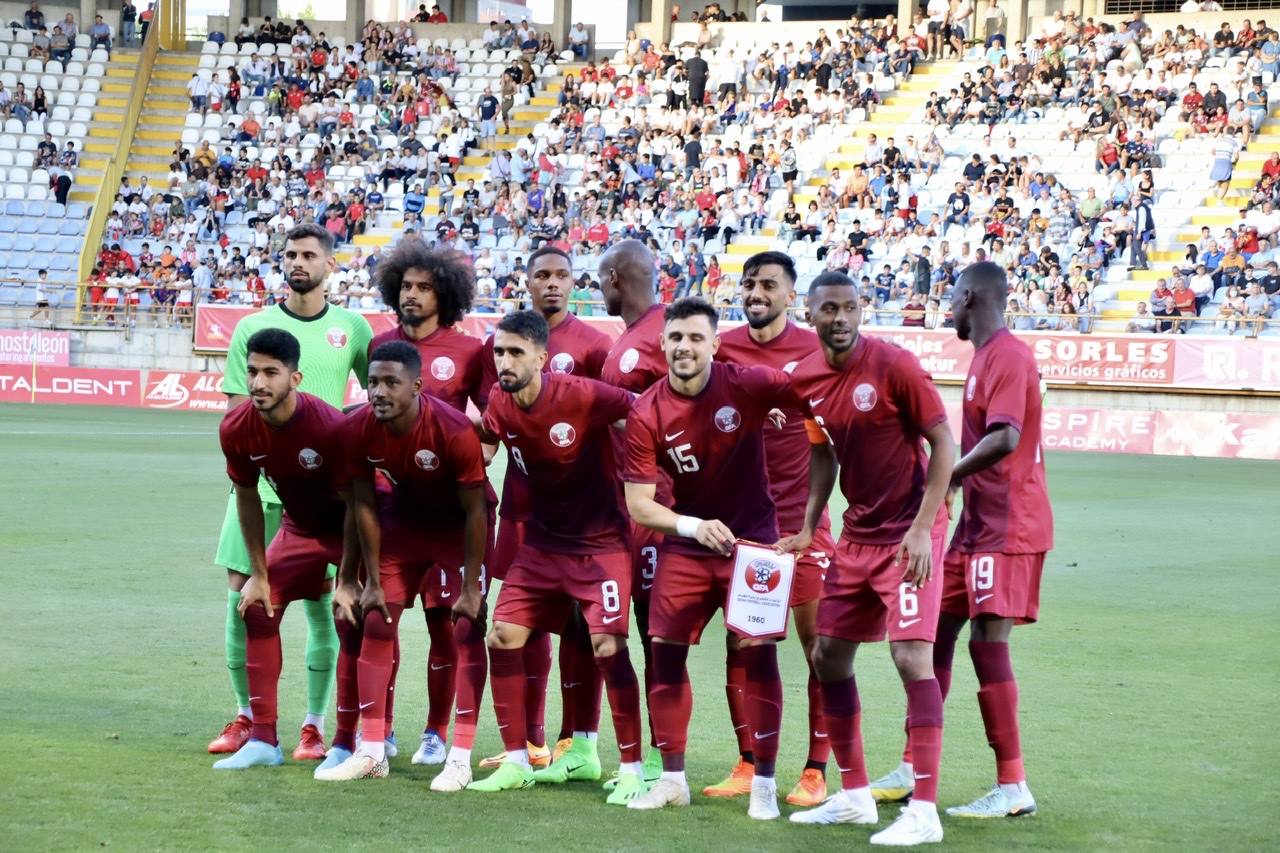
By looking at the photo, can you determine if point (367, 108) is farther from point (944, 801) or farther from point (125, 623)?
point (944, 801)

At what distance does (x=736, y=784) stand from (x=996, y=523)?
57.6 inches

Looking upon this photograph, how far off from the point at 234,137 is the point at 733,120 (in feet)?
41.7

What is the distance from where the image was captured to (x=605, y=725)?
8195mm

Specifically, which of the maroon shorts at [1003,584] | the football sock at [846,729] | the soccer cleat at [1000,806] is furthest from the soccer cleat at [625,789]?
the maroon shorts at [1003,584]

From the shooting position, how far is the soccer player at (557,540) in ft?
22.0

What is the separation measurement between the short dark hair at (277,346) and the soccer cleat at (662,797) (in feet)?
7.24

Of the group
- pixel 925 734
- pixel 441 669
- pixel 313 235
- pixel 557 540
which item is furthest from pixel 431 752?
pixel 313 235

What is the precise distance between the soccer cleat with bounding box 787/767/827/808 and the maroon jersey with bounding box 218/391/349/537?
2.20m

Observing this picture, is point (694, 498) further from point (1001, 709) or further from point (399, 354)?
point (1001, 709)

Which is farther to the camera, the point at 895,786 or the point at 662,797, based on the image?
the point at 895,786

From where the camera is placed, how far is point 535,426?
678 centimetres

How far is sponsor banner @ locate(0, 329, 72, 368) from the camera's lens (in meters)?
34.4

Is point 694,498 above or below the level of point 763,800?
above

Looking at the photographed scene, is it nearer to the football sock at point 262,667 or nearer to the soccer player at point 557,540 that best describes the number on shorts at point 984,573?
the soccer player at point 557,540
